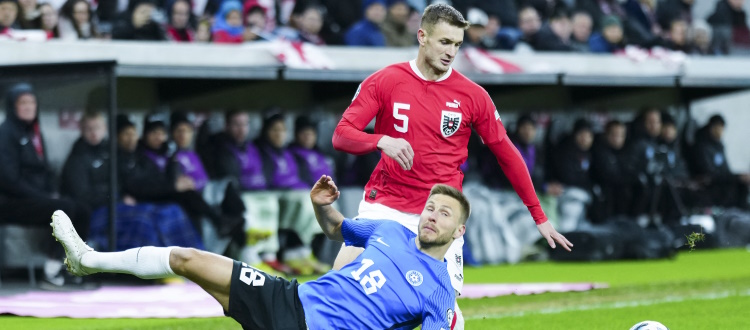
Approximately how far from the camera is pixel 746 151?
1948 cm

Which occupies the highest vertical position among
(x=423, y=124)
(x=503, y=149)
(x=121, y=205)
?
(x=423, y=124)

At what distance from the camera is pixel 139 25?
493 inches

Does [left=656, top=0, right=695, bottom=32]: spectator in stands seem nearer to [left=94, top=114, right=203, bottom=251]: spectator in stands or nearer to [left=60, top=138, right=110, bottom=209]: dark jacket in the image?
[left=94, top=114, right=203, bottom=251]: spectator in stands

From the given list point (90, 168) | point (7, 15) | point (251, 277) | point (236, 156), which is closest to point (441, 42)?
point (251, 277)

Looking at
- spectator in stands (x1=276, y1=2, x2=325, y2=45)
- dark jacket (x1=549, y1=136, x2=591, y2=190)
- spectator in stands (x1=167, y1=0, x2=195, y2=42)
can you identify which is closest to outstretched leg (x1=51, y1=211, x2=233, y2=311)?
spectator in stands (x1=167, y1=0, x2=195, y2=42)

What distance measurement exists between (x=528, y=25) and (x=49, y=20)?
6.55 m

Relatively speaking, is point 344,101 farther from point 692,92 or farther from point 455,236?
point 455,236

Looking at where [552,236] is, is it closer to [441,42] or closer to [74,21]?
[441,42]

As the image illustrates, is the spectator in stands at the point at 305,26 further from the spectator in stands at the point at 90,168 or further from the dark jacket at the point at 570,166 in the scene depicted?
the dark jacket at the point at 570,166

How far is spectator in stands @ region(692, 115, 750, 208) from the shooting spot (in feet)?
56.1

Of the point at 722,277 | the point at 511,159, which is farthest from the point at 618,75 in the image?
the point at 511,159

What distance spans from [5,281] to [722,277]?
6.99 m

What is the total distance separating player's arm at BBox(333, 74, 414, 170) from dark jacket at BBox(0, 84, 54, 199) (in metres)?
5.60

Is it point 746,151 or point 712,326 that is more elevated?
point 712,326
